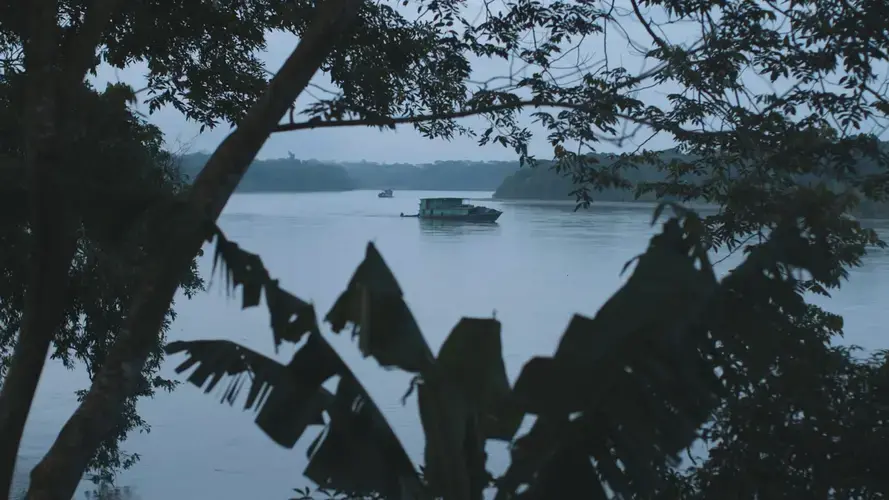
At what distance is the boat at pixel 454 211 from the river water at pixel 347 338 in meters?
4.20

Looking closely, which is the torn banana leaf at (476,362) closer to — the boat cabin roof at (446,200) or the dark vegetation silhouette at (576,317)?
the dark vegetation silhouette at (576,317)

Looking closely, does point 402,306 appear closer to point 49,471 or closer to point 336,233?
point 49,471

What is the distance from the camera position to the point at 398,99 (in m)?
5.05

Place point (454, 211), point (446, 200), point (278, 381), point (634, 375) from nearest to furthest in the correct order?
point (634, 375) < point (278, 381) < point (454, 211) < point (446, 200)

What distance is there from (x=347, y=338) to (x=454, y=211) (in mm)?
18638

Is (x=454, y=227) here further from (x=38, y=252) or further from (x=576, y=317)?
(x=576, y=317)

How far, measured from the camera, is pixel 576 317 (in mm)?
2197

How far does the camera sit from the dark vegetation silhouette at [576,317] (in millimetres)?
2209

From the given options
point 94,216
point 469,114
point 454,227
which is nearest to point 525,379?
point 94,216

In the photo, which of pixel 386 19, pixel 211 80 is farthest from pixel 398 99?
pixel 211 80

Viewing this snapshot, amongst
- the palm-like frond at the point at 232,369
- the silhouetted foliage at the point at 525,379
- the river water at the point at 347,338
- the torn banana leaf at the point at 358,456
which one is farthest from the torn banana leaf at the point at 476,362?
the river water at the point at 347,338

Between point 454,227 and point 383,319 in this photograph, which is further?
point 454,227

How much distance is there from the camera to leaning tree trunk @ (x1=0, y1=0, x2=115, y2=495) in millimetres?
3002

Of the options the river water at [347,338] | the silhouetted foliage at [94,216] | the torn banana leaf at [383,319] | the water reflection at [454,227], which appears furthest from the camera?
the water reflection at [454,227]
